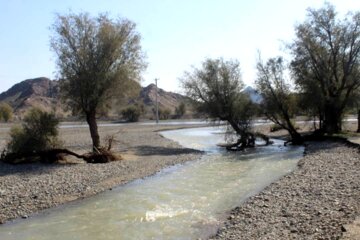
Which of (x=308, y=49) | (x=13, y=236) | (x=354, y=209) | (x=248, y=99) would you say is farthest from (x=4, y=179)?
(x=308, y=49)

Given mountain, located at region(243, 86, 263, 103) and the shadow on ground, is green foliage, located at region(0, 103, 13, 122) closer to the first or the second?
the shadow on ground

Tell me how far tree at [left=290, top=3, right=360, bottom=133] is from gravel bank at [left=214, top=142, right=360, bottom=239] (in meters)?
22.6

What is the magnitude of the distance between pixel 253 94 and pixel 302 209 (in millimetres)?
32194

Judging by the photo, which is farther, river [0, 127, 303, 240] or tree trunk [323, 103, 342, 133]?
tree trunk [323, 103, 342, 133]

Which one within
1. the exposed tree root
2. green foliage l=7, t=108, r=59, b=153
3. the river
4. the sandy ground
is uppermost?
green foliage l=7, t=108, r=59, b=153

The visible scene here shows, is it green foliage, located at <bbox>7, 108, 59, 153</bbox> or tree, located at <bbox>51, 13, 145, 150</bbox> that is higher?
tree, located at <bbox>51, 13, 145, 150</bbox>

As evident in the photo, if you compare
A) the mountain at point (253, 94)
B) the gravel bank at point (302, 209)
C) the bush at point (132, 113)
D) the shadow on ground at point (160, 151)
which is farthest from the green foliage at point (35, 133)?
the bush at point (132, 113)

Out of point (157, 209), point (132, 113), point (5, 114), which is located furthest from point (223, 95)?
point (5, 114)

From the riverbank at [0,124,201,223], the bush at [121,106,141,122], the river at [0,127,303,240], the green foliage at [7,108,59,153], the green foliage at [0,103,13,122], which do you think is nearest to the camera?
the river at [0,127,303,240]

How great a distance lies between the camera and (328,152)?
32.2 meters

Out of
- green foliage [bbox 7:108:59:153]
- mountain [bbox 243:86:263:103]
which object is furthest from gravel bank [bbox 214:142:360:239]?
mountain [bbox 243:86:263:103]

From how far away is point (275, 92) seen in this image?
45.3m

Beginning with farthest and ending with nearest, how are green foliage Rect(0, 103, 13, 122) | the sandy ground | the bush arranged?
green foliage Rect(0, 103, 13, 122)
the bush
the sandy ground

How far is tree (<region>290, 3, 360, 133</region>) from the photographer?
143ft
